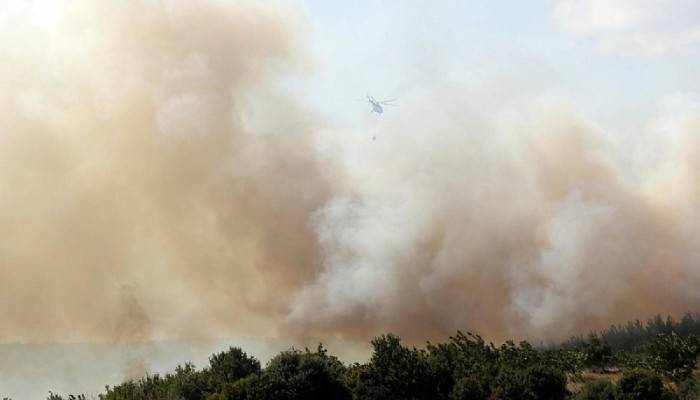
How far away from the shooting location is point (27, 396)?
44469mm

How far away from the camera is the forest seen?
2458cm

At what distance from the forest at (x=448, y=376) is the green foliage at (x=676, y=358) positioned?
36 mm

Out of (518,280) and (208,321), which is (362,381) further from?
(208,321)

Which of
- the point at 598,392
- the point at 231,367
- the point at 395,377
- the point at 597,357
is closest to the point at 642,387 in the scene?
the point at 598,392

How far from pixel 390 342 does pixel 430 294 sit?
53.4 feet

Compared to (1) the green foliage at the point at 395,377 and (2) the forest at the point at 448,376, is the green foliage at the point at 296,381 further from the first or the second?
(1) the green foliage at the point at 395,377

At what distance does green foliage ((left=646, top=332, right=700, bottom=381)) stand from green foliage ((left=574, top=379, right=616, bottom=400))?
18.6 ft

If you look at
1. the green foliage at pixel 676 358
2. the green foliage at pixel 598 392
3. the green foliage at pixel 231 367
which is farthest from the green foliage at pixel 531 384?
the green foliage at pixel 231 367

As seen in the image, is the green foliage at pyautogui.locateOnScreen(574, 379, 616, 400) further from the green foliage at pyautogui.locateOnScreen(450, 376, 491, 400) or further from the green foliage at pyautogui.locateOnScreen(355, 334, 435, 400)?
the green foliage at pyautogui.locateOnScreen(355, 334, 435, 400)

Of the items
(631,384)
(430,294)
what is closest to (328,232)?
(430,294)

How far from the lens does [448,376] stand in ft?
87.4

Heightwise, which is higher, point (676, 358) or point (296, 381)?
point (296, 381)

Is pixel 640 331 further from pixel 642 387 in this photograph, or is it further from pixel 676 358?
pixel 642 387

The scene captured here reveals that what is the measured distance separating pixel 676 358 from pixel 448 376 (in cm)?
892
